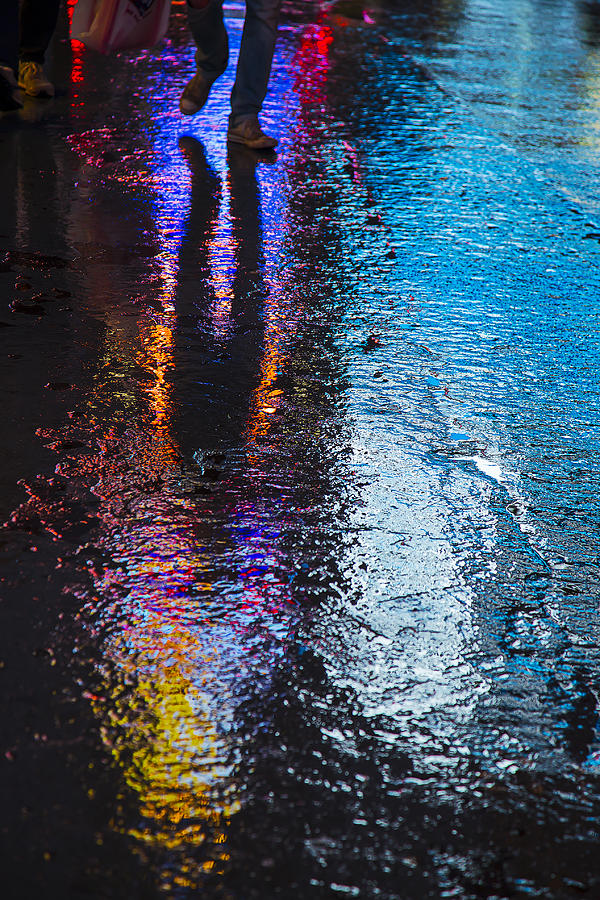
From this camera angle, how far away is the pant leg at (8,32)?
16.9 ft

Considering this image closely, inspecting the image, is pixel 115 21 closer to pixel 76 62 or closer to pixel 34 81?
pixel 34 81

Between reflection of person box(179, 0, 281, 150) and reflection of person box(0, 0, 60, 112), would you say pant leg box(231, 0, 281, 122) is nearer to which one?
reflection of person box(179, 0, 281, 150)

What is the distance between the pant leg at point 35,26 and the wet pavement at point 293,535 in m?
1.26

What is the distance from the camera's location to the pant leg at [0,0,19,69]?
203 inches

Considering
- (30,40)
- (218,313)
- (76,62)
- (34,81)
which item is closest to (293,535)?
(218,313)

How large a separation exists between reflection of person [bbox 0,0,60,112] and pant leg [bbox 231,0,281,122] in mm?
1153

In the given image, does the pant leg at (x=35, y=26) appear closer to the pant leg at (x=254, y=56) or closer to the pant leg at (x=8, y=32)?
the pant leg at (x=8, y=32)

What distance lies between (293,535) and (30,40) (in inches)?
175

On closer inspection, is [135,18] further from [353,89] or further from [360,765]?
[360,765]

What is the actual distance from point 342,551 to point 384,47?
22.4 feet

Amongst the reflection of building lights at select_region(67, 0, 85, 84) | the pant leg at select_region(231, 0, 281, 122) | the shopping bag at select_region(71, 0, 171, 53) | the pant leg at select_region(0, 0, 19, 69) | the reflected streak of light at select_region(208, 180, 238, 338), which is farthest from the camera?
the reflection of building lights at select_region(67, 0, 85, 84)

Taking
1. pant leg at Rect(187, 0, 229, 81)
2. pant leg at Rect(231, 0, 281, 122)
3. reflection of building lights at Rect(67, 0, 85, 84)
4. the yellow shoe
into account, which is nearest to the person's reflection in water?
pant leg at Rect(231, 0, 281, 122)

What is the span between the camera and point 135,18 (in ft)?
12.7

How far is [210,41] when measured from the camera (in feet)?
17.4
